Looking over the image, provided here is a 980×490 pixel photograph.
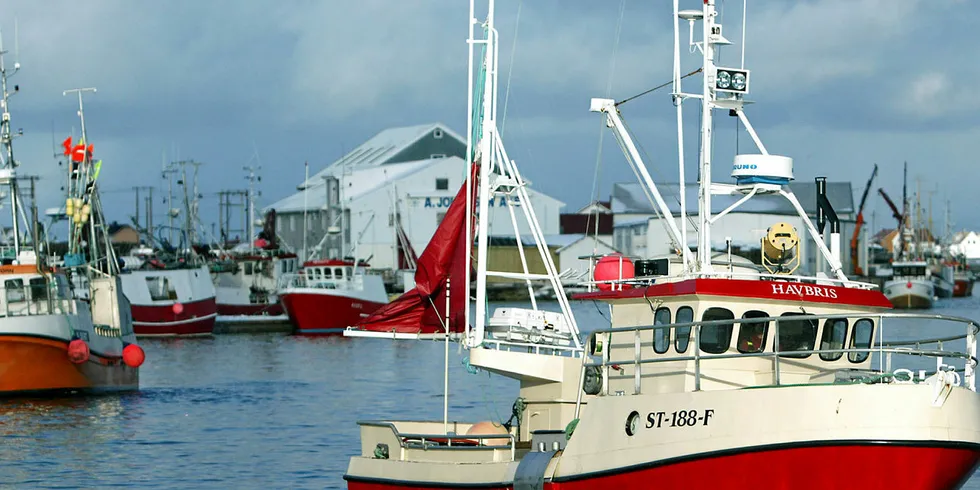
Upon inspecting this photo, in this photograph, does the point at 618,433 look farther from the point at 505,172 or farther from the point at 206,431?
the point at 206,431

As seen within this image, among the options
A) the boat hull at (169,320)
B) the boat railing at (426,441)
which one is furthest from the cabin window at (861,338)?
the boat hull at (169,320)

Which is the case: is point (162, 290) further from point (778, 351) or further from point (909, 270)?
point (909, 270)

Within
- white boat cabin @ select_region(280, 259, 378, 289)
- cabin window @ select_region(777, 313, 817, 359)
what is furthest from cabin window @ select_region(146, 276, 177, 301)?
cabin window @ select_region(777, 313, 817, 359)

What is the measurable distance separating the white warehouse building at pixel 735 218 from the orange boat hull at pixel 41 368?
169ft

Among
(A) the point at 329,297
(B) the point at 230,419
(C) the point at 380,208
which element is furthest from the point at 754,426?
(C) the point at 380,208

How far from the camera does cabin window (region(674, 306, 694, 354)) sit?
1798cm

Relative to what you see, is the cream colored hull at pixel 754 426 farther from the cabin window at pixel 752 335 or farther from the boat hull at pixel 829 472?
the cabin window at pixel 752 335

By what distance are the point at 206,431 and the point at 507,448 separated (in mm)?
17441

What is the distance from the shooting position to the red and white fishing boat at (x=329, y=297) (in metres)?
80.6

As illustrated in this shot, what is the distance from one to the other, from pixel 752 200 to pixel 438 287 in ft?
278

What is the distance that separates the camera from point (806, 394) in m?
15.7

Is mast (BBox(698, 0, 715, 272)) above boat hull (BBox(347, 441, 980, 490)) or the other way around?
above

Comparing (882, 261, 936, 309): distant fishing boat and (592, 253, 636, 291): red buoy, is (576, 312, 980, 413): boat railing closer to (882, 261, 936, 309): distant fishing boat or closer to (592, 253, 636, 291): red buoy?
(592, 253, 636, 291): red buoy

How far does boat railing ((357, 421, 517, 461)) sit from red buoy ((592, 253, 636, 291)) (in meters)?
2.36
